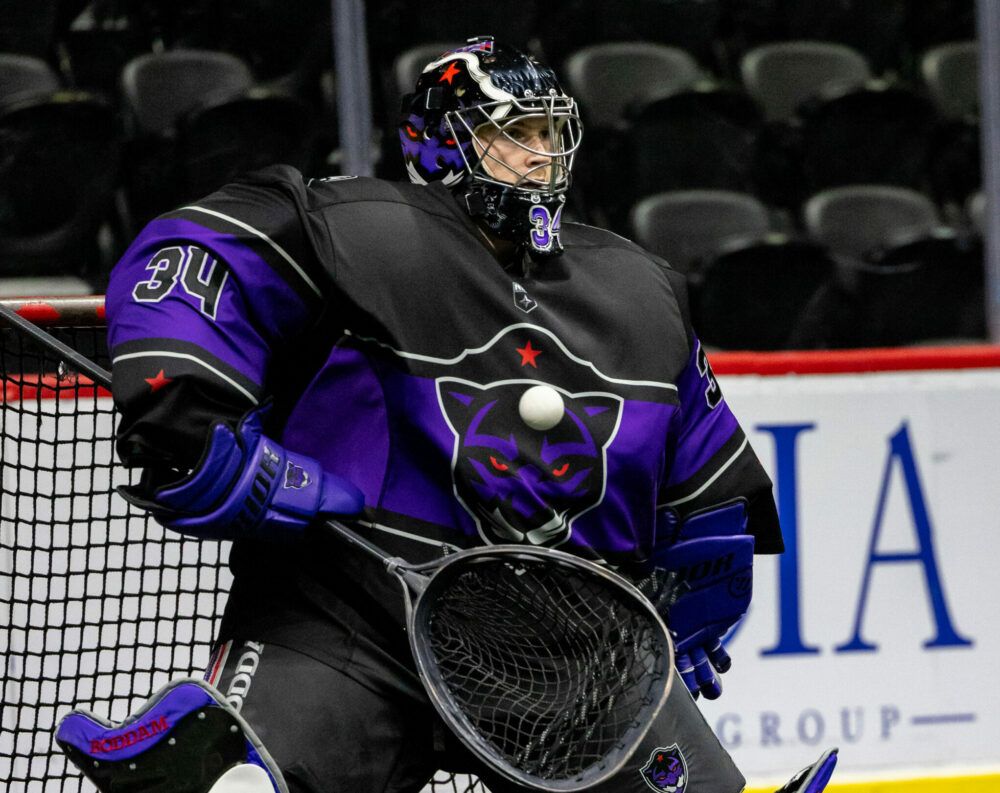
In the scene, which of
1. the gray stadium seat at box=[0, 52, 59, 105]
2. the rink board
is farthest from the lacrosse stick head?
the gray stadium seat at box=[0, 52, 59, 105]

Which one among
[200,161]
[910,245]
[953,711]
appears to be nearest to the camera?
[953,711]

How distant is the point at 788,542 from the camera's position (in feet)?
11.5

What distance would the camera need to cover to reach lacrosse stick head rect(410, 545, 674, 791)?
1.95 m

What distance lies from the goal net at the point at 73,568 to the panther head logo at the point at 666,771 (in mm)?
544

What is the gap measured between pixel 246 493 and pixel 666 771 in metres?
0.65

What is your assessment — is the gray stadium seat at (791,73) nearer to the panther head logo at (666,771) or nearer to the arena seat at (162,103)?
the arena seat at (162,103)

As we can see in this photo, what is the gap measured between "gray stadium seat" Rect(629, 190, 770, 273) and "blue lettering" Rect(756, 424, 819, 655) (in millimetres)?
1401

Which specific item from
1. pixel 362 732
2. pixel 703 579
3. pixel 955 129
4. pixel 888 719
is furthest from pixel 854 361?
pixel 955 129

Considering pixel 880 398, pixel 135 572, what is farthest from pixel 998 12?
pixel 135 572

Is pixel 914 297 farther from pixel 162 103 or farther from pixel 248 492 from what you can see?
pixel 248 492

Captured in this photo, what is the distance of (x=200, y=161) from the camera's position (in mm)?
4590

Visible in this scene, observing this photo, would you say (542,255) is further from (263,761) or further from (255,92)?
(255,92)

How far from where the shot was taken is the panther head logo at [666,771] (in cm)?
213

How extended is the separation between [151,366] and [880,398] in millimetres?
2011
